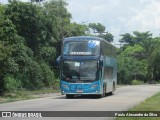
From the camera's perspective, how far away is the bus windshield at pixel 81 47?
1271 inches

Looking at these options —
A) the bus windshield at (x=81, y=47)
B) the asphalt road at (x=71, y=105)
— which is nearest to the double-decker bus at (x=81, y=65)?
the bus windshield at (x=81, y=47)

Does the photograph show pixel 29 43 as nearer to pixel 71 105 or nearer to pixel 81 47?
pixel 81 47

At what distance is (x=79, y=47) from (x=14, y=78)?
11790mm

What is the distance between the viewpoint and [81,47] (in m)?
32.3

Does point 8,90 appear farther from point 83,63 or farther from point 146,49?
point 146,49

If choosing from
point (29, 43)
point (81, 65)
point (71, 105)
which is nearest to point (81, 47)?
point (81, 65)

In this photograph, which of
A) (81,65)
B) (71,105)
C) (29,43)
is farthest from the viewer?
(29,43)

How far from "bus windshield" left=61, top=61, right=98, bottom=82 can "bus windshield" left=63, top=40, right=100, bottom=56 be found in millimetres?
701

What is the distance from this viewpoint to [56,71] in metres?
64.2

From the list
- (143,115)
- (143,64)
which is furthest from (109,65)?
(143,64)

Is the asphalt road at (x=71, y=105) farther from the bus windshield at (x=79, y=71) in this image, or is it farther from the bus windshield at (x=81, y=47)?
the bus windshield at (x=81, y=47)

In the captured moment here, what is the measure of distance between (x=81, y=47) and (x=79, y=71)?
1.69 meters

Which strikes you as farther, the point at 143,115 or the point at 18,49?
the point at 18,49

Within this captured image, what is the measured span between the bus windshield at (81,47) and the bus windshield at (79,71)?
0.70 metres
